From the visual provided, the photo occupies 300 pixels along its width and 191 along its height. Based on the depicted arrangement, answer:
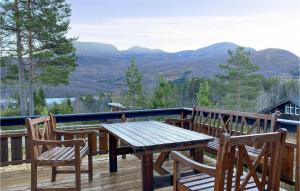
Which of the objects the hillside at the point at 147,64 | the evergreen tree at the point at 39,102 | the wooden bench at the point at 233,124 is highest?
the hillside at the point at 147,64

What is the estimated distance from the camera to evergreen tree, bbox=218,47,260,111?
2092cm

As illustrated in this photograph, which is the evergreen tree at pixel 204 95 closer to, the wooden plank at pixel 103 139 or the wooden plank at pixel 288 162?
the wooden plank at pixel 103 139

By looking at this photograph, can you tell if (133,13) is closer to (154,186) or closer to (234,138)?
(154,186)

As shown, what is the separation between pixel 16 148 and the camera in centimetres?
390

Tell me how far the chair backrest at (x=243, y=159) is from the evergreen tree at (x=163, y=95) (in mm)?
14652

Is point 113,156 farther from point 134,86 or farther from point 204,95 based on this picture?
point 134,86

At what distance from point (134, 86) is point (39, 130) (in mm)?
17798

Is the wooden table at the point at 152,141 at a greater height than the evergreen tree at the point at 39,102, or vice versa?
the wooden table at the point at 152,141

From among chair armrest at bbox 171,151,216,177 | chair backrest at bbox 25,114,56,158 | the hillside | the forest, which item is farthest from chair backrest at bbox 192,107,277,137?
the hillside

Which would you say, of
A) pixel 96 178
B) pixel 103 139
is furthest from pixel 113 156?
pixel 103 139

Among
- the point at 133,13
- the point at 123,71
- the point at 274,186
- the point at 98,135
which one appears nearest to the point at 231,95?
the point at 123,71

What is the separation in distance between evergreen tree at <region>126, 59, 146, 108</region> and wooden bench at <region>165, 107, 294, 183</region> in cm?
1520

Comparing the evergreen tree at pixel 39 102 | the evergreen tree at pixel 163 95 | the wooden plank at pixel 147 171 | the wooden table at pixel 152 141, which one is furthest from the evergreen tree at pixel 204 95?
the wooden plank at pixel 147 171

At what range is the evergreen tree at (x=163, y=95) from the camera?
55.2 feet
